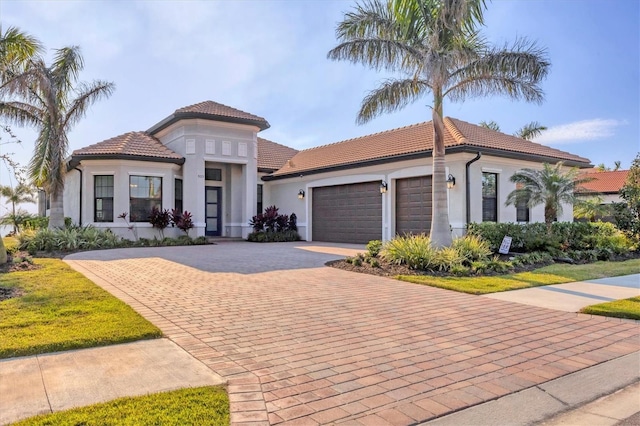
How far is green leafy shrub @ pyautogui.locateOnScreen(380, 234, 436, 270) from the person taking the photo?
10.4 m

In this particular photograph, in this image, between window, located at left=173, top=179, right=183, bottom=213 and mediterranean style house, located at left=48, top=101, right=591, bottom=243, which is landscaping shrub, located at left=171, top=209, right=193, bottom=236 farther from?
window, located at left=173, top=179, right=183, bottom=213

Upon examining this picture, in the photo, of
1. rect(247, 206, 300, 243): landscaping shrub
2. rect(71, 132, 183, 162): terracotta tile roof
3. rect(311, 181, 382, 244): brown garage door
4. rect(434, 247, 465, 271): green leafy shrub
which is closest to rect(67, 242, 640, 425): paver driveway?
rect(434, 247, 465, 271): green leafy shrub

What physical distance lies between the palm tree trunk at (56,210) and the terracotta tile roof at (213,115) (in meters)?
6.00

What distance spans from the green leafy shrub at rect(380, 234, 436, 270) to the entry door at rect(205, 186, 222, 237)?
13348mm

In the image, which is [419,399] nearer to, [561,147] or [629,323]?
[629,323]

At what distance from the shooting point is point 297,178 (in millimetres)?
22016

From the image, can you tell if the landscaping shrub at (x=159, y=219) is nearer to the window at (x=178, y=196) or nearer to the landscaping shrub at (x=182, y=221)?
the landscaping shrub at (x=182, y=221)

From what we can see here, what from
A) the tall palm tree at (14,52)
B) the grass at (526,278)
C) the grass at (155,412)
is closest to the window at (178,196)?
the tall palm tree at (14,52)

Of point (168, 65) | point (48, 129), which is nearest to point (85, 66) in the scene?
point (48, 129)

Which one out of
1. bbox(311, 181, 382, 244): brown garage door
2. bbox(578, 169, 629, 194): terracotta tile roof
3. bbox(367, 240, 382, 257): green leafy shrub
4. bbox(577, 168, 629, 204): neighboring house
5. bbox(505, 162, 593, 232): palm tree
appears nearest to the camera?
bbox(367, 240, 382, 257): green leafy shrub

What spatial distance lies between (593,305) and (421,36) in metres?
8.24

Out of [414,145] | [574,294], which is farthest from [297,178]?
[574,294]

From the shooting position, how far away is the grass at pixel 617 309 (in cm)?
625

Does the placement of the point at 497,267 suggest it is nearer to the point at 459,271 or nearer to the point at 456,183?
the point at 459,271
